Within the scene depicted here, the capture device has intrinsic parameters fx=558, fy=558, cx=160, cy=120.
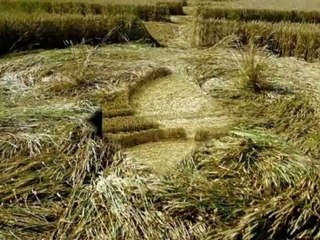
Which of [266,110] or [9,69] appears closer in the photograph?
[266,110]

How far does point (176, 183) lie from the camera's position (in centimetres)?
307

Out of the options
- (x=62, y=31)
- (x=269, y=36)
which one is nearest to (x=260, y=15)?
(x=269, y=36)

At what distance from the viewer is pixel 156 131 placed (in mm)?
3869

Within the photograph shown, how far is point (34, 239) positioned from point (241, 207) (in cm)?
108

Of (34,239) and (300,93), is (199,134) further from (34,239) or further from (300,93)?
(34,239)

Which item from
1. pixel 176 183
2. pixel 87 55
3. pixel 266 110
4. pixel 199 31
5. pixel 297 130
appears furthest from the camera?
pixel 199 31

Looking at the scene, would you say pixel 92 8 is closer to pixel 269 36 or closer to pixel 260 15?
pixel 260 15

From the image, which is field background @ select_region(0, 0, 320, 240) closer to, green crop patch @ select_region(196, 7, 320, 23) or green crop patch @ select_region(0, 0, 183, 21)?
green crop patch @ select_region(0, 0, 183, 21)

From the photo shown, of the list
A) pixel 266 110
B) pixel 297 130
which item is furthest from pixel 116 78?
pixel 297 130

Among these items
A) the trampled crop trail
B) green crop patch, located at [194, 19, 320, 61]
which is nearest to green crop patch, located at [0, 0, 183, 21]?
green crop patch, located at [194, 19, 320, 61]

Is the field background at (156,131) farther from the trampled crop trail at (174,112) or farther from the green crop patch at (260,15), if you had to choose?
the green crop patch at (260,15)

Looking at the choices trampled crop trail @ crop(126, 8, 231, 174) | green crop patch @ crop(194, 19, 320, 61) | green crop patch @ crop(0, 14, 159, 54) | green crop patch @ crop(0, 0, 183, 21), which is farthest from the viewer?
green crop patch @ crop(0, 0, 183, 21)

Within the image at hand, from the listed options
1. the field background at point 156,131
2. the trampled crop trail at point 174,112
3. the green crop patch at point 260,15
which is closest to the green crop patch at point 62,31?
the field background at point 156,131

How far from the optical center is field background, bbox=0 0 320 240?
291 cm
